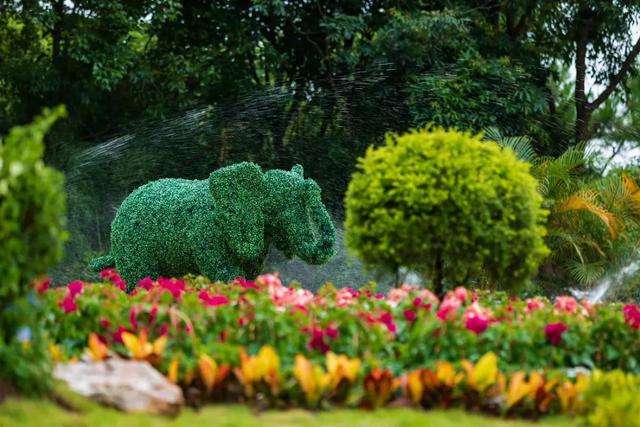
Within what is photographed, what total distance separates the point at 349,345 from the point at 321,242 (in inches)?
167

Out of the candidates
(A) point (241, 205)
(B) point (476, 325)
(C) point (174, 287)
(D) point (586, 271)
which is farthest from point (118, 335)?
(D) point (586, 271)

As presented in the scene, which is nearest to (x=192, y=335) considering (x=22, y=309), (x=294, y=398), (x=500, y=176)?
(x=294, y=398)

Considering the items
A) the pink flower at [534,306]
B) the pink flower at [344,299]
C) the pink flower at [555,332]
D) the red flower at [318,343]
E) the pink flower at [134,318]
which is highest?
the pink flower at [134,318]

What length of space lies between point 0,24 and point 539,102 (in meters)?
8.65

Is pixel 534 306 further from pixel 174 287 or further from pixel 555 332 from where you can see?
pixel 174 287

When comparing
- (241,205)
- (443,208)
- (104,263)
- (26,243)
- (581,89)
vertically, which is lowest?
(104,263)

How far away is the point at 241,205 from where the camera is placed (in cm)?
982

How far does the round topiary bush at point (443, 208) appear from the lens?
6750 millimetres

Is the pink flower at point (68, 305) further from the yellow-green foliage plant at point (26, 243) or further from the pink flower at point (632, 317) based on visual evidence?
the pink flower at point (632, 317)

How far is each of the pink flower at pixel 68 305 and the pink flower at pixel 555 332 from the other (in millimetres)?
2727

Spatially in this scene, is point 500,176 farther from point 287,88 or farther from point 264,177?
point 287,88

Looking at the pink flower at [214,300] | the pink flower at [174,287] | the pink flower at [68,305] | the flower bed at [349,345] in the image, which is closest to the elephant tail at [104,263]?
the pink flower at [174,287]

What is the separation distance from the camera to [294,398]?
504 cm

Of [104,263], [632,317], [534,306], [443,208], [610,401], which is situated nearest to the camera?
[610,401]
